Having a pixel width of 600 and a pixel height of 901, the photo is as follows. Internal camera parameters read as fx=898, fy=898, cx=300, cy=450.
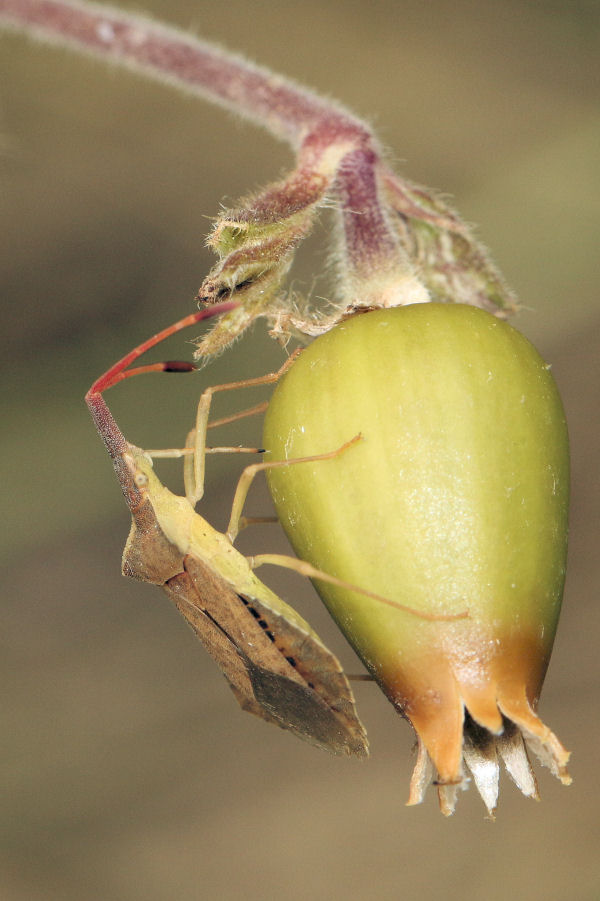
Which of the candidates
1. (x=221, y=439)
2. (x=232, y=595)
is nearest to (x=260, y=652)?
(x=232, y=595)

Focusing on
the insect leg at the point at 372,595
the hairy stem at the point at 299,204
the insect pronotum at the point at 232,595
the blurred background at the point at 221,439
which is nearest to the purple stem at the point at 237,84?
the hairy stem at the point at 299,204

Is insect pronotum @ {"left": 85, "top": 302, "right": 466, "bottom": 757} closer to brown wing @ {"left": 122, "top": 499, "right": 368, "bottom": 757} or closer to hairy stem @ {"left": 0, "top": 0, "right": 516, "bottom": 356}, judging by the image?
brown wing @ {"left": 122, "top": 499, "right": 368, "bottom": 757}

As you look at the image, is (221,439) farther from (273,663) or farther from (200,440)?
(273,663)

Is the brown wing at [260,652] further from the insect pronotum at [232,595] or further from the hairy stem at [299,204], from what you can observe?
the hairy stem at [299,204]

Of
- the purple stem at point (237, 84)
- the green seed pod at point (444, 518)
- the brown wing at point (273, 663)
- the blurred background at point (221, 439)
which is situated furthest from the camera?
the blurred background at point (221, 439)

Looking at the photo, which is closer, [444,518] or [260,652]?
[444,518]
